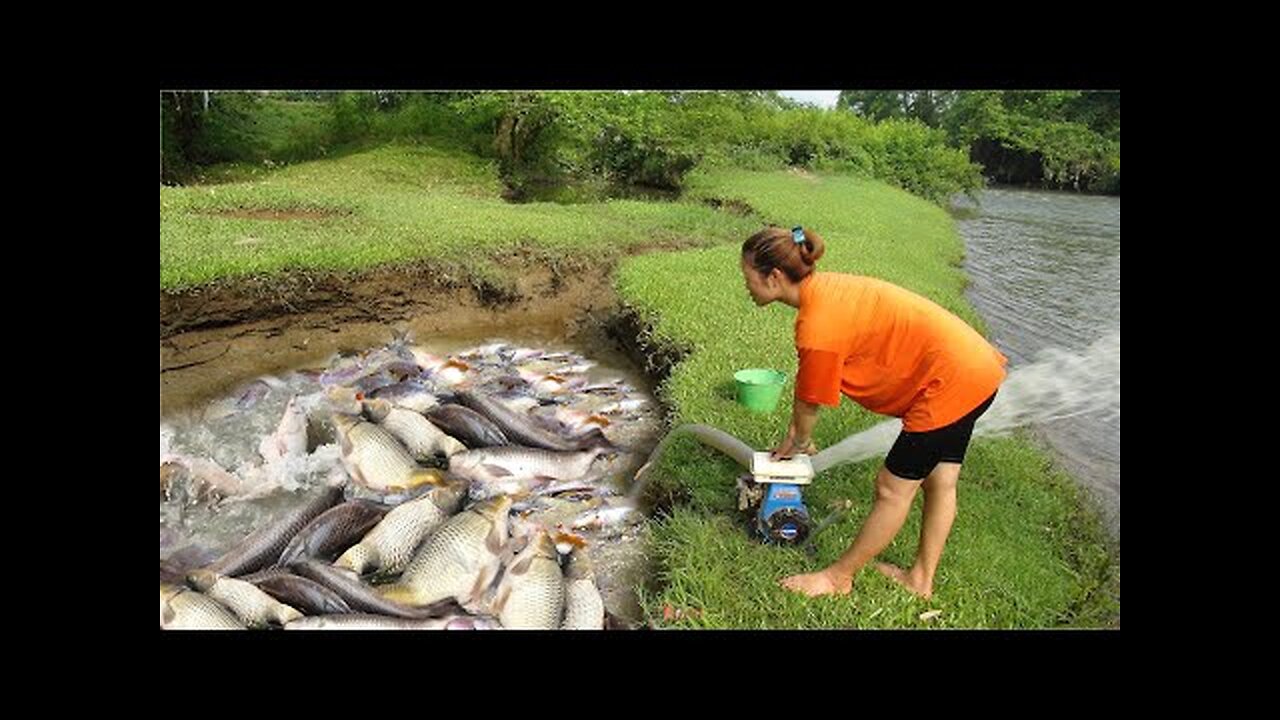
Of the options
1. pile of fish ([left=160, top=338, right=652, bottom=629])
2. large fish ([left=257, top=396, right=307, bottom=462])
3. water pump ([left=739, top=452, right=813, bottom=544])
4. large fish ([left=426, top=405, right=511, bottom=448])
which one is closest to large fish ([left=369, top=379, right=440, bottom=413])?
pile of fish ([left=160, top=338, right=652, bottom=629])

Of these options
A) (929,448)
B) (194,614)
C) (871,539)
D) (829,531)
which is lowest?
(194,614)

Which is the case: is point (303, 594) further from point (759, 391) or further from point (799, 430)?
point (759, 391)

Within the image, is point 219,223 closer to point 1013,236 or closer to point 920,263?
point 920,263

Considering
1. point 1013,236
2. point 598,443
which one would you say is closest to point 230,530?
point 598,443

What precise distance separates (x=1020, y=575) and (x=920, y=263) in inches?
218

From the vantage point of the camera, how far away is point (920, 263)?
8023mm

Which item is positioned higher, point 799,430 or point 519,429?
point 799,430

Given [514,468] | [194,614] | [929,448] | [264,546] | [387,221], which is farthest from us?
[387,221]

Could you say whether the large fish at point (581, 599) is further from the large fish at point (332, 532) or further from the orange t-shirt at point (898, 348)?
the orange t-shirt at point (898, 348)

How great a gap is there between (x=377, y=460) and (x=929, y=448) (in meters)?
2.57

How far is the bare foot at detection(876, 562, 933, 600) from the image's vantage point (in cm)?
285

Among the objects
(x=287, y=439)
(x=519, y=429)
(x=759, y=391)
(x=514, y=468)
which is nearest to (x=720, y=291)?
(x=759, y=391)

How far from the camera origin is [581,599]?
3.06 meters

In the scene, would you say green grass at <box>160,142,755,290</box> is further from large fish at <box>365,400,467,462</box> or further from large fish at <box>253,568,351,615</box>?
large fish at <box>253,568,351,615</box>
